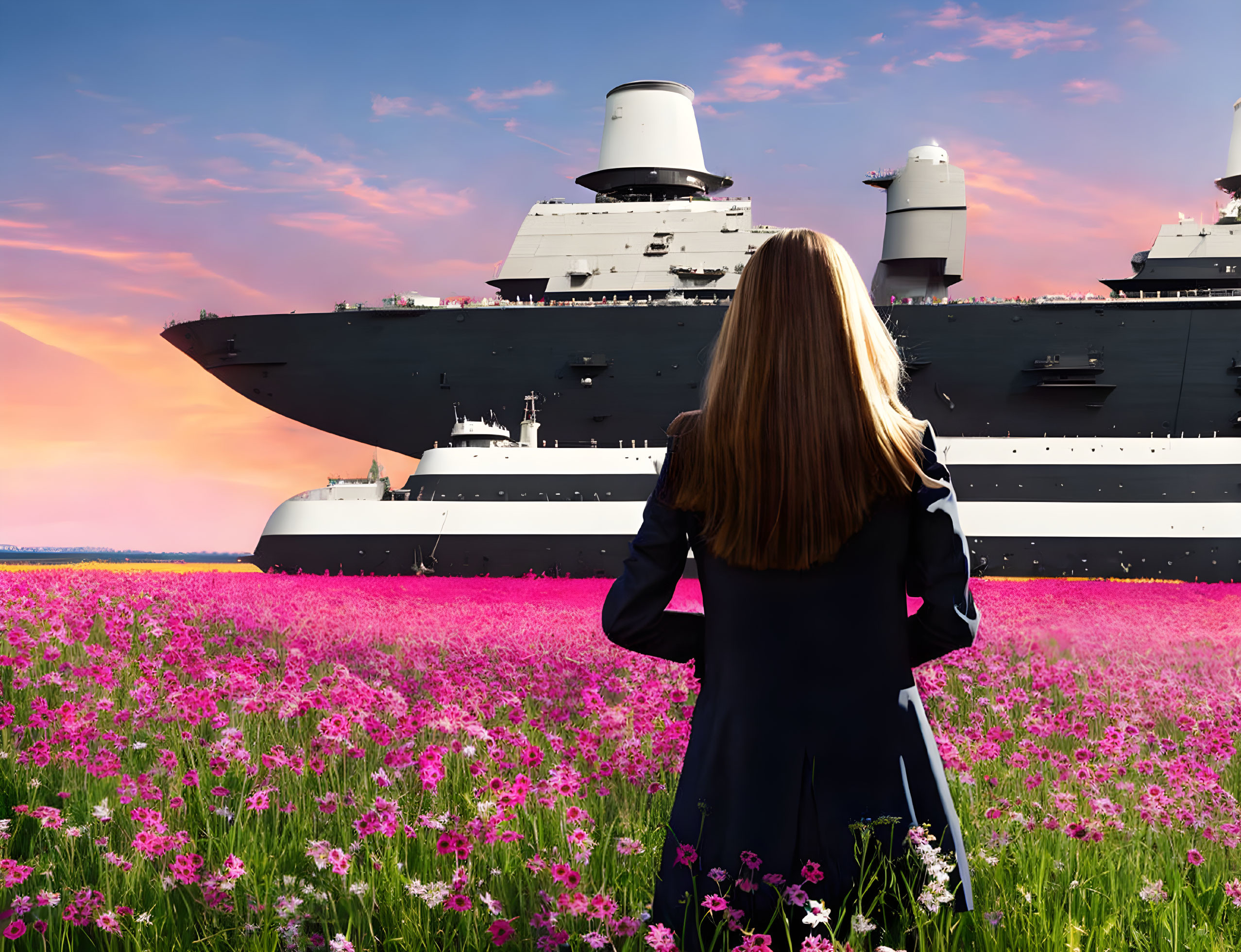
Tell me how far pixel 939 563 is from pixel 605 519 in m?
14.1

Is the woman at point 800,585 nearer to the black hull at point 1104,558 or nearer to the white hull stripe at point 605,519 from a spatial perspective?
the white hull stripe at point 605,519

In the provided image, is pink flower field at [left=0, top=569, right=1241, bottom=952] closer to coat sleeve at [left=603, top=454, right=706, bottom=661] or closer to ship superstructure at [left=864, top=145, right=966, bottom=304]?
coat sleeve at [left=603, top=454, right=706, bottom=661]

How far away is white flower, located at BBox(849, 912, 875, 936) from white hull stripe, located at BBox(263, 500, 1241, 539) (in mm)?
14098

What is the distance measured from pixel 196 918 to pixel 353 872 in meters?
0.55

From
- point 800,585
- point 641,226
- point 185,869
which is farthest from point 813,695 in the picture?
point 641,226

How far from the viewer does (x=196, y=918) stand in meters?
2.94

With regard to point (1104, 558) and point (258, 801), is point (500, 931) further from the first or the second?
point (1104, 558)

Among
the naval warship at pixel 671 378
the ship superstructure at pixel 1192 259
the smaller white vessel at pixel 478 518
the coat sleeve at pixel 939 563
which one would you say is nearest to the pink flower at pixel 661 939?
the coat sleeve at pixel 939 563

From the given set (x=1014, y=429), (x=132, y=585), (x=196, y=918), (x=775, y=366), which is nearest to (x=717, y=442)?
(x=775, y=366)

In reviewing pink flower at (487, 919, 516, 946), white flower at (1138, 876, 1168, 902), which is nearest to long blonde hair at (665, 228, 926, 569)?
pink flower at (487, 919, 516, 946)

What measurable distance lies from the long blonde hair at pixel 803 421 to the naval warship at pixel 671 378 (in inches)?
549

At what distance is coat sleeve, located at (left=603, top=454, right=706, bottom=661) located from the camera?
2.34 meters

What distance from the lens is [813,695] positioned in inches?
91.3

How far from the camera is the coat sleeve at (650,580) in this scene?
234cm
